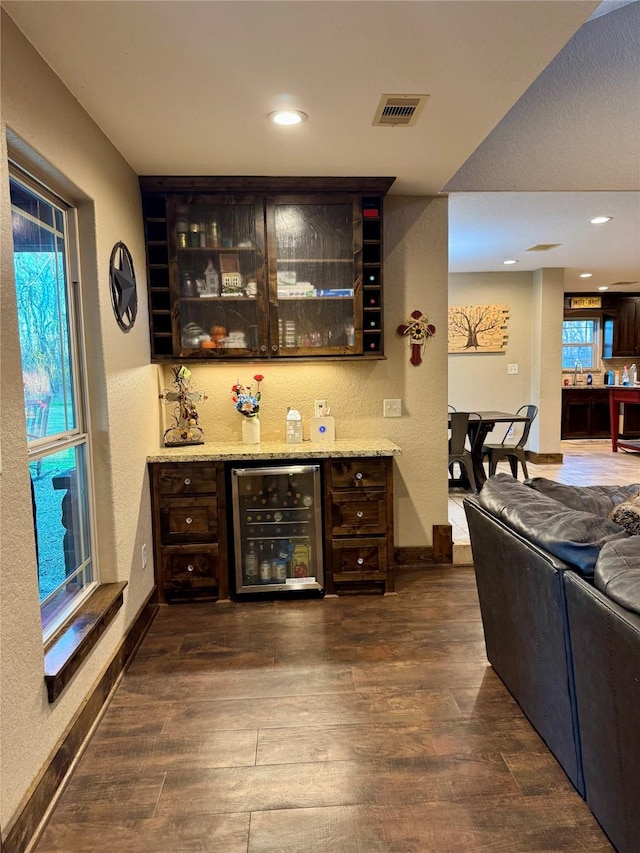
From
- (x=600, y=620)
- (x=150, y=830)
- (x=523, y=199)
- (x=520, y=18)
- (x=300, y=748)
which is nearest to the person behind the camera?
(x=600, y=620)

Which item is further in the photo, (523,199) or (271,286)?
(523,199)

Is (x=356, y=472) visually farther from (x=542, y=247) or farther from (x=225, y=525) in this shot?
(x=542, y=247)

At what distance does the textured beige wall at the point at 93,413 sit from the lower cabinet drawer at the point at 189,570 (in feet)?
0.51

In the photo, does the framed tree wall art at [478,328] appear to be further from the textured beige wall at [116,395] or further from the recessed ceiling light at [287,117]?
the recessed ceiling light at [287,117]

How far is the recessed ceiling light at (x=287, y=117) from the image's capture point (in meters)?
2.28

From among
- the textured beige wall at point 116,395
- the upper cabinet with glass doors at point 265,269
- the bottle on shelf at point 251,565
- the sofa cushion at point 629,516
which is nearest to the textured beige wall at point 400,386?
the textured beige wall at point 116,395

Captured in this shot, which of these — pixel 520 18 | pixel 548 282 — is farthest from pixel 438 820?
pixel 548 282

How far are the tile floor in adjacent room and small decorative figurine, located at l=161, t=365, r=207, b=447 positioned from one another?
2056 millimetres

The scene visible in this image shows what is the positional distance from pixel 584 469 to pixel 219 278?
5.16 meters

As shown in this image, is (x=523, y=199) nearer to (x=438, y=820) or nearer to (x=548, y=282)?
(x=548, y=282)

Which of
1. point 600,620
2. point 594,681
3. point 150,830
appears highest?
point 600,620

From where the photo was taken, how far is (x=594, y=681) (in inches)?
55.9

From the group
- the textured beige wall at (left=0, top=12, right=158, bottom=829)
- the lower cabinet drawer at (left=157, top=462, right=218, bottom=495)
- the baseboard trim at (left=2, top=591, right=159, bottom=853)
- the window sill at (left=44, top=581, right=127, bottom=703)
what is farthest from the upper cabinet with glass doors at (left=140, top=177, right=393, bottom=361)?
the baseboard trim at (left=2, top=591, right=159, bottom=853)

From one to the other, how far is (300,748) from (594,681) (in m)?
1.05
